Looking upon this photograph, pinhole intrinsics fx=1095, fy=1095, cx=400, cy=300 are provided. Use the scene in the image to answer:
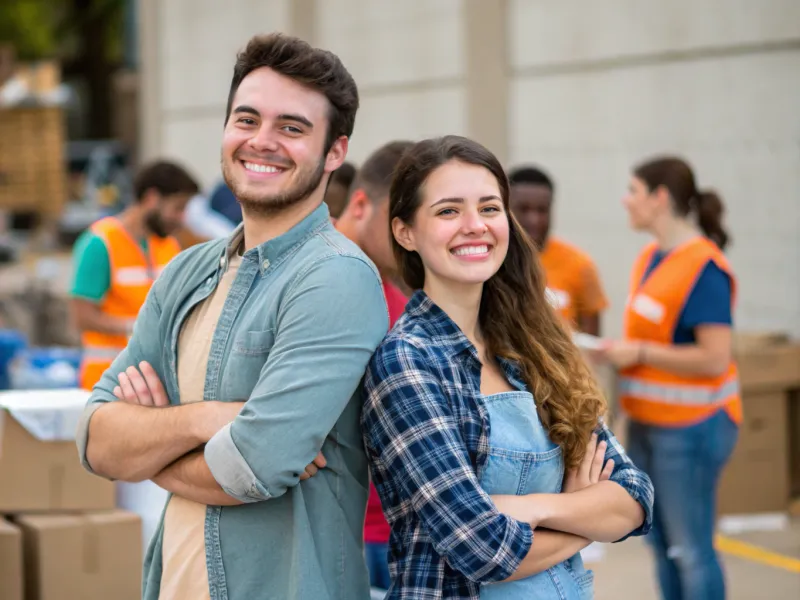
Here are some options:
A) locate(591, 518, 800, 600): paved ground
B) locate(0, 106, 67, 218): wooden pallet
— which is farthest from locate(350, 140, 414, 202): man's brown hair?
locate(0, 106, 67, 218): wooden pallet

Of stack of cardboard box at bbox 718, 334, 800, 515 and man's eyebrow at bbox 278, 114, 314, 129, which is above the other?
man's eyebrow at bbox 278, 114, 314, 129

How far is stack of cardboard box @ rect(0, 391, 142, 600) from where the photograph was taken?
3201 mm

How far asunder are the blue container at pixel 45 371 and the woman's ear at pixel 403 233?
14.9ft

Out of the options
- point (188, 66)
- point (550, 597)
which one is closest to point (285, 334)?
point (550, 597)

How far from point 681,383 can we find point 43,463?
211 centimetres

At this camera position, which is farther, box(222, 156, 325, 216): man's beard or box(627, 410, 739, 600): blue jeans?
box(627, 410, 739, 600): blue jeans

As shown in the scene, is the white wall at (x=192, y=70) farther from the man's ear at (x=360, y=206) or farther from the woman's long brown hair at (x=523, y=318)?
the woman's long brown hair at (x=523, y=318)

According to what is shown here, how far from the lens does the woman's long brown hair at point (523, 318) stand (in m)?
2.06

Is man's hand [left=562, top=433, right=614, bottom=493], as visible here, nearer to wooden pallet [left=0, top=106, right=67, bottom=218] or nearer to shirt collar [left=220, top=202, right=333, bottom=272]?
shirt collar [left=220, top=202, right=333, bottom=272]

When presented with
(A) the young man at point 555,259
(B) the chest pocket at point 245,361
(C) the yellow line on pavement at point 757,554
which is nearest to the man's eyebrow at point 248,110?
(B) the chest pocket at point 245,361

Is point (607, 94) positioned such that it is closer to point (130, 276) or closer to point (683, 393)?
point (130, 276)

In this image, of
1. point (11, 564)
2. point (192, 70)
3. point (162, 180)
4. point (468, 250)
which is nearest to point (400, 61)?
point (192, 70)

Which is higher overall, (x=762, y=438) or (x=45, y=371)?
(x=45, y=371)

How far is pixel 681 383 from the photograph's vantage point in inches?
149
